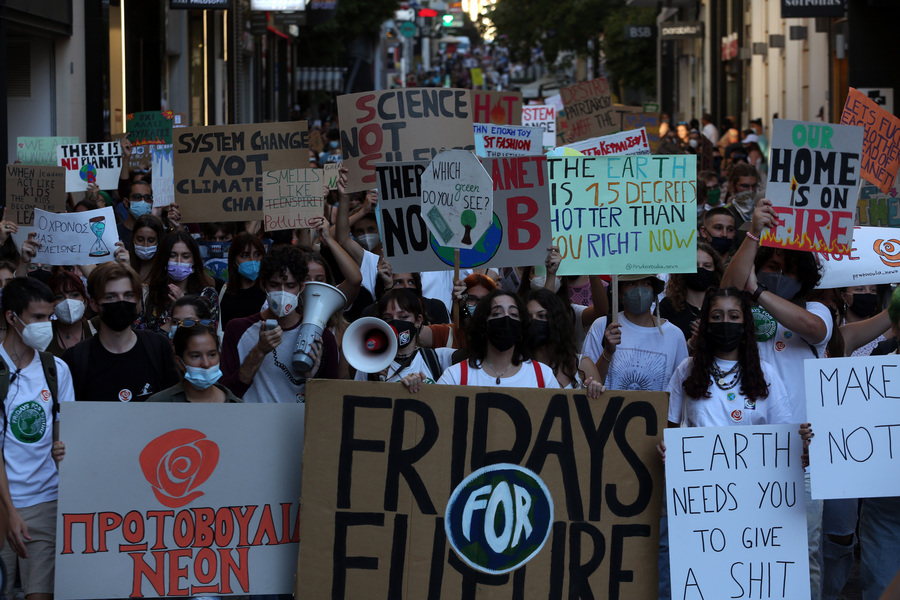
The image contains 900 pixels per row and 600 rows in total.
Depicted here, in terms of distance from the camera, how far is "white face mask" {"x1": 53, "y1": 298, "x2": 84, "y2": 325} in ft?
18.8

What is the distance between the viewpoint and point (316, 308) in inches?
207

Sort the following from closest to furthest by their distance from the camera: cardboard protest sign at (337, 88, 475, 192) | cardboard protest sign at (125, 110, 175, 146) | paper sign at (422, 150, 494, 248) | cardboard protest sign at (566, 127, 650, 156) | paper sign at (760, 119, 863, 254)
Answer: paper sign at (760, 119, 863, 254)
paper sign at (422, 150, 494, 248)
cardboard protest sign at (337, 88, 475, 192)
cardboard protest sign at (566, 127, 650, 156)
cardboard protest sign at (125, 110, 175, 146)

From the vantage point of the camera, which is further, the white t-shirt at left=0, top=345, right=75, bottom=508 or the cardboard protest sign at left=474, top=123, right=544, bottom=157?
the cardboard protest sign at left=474, top=123, right=544, bottom=157

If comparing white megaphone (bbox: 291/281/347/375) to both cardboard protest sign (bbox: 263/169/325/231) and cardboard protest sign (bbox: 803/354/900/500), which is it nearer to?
cardboard protest sign (bbox: 803/354/900/500)

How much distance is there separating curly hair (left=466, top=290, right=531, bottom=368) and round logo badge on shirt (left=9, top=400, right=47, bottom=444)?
1.72 m

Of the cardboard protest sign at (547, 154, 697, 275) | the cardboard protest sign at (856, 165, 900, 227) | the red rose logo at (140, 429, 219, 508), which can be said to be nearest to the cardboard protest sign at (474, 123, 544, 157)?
the cardboard protest sign at (856, 165, 900, 227)

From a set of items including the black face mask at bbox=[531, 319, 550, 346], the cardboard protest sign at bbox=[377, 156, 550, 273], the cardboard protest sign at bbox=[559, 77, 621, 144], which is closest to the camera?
the black face mask at bbox=[531, 319, 550, 346]

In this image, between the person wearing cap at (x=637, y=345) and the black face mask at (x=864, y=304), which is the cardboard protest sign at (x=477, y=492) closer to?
the person wearing cap at (x=637, y=345)

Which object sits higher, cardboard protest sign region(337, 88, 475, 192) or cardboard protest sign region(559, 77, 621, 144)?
cardboard protest sign region(559, 77, 621, 144)

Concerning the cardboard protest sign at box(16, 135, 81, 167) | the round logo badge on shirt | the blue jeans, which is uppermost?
the cardboard protest sign at box(16, 135, 81, 167)

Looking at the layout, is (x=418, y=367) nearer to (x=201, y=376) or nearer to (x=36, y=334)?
(x=201, y=376)

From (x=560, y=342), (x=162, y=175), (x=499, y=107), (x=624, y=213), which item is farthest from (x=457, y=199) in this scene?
(x=162, y=175)

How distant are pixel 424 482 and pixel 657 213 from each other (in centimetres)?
220

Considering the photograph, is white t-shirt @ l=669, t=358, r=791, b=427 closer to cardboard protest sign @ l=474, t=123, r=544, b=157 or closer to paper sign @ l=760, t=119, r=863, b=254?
paper sign @ l=760, t=119, r=863, b=254
